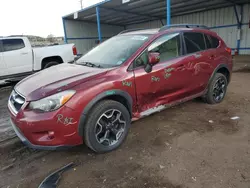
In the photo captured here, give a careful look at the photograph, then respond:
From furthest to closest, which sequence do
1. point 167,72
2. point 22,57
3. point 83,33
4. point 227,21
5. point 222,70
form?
1. point 83,33
2. point 227,21
3. point 22,57
4. point 222,70
5. point 167,72

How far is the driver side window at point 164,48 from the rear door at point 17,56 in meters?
5.69

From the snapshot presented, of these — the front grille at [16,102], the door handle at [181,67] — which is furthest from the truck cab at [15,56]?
the door handle at [181,67]

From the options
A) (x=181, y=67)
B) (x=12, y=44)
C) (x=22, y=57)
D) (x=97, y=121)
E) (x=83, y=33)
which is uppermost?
(x=83, y=33)

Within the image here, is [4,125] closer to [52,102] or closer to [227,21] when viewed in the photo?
[52,102]

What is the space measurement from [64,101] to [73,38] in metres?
17.5

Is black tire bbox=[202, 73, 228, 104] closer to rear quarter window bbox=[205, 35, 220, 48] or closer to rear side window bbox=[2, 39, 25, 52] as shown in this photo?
rear quarter window bbox=[205, 35, 220, 48]

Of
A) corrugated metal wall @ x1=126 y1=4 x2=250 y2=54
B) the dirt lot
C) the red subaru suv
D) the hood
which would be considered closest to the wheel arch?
the red subaru suv

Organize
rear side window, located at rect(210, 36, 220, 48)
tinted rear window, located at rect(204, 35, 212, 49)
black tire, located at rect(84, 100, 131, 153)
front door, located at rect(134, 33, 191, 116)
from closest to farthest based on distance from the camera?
black tire, located at rect(84, 100, 131, 153) < front door, located at rect(134, 33, 191, 116) < tinted rear window, located at rect(204, 35, 212, 49) < rear side window, located at rect(210, 36, 220, 48)

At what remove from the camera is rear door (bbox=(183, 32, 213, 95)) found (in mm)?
3498

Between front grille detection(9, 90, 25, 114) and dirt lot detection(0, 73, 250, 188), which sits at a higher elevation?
front grille detection(9, 90, 25, 114)

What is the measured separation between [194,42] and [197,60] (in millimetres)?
366

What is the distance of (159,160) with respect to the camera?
2459 millimetres

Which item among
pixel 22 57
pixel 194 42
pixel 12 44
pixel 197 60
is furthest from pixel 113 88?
pixel 12 44

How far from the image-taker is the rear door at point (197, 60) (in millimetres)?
3498
